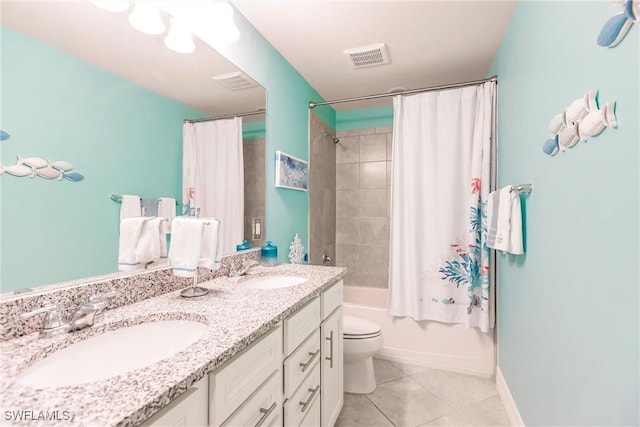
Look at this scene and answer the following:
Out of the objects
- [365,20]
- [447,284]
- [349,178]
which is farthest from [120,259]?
[349,178]

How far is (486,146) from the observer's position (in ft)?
6.79

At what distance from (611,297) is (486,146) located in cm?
155

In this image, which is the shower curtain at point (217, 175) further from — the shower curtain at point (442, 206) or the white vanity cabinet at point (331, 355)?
the shower curtain at point (442, 206)

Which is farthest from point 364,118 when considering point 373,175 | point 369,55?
point 369,55

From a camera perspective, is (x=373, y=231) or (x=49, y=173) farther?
(x=373, y=231)

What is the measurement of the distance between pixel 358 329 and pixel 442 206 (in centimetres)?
112

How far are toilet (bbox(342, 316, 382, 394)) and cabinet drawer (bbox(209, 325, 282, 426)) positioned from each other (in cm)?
107

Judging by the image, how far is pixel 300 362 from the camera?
114 centimetres

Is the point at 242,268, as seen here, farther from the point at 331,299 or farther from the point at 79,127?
the point at 79,127

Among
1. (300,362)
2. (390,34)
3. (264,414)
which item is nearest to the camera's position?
(264,414)

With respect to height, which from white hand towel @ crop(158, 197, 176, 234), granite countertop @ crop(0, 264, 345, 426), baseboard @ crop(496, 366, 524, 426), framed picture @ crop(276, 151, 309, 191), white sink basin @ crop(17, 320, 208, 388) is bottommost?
baseboard @ crop(496, 366, 524, 426)

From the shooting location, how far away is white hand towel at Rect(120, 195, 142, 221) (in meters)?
1.03

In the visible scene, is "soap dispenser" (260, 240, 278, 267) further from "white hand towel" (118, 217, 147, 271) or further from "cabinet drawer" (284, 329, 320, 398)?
"white hand towel" (118, 217, 147, 271)

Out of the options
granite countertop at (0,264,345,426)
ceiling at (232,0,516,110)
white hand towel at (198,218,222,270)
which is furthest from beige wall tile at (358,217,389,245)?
white hand towel at (198,218,222,270)
